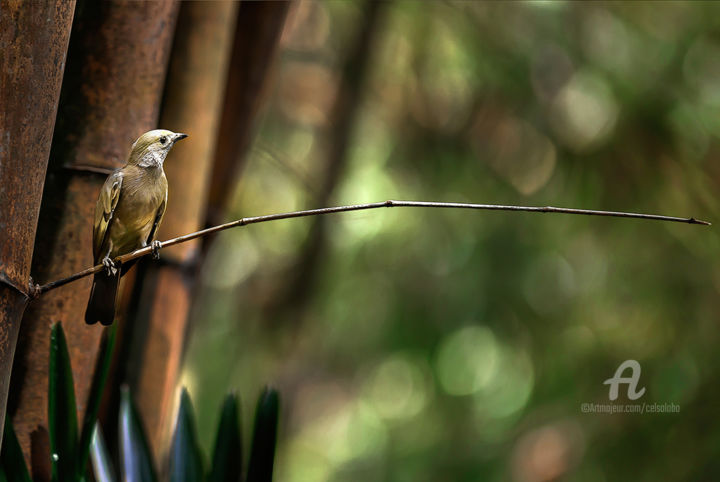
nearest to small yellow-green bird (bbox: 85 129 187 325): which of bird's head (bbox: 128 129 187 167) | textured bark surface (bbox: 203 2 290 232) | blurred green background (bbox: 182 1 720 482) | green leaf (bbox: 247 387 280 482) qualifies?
bird's head (bbox: 128 129 187 167)

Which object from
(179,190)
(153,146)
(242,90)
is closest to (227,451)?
(179,190)

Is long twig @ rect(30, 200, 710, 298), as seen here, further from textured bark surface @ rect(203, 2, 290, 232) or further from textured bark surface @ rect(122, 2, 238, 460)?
textured bark surface @ rect(203, 2, 290, 232)

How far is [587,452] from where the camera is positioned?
3.47 m

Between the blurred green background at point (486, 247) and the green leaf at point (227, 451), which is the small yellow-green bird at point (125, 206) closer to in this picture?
the green leaf at point (227, 451)

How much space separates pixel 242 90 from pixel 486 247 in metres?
2.06

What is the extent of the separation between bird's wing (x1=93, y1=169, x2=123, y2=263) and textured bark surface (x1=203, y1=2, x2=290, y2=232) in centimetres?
128

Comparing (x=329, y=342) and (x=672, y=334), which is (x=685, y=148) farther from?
(x=329, y=342)

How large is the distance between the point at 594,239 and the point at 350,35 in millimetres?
1918

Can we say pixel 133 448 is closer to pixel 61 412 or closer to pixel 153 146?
pixel 61 412

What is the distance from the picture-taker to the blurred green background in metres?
3.39

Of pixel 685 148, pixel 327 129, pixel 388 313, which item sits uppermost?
pixel 327 129

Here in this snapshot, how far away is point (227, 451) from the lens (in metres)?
1.51

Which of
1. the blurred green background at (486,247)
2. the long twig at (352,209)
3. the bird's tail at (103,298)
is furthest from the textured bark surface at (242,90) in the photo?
the long twig at (352,209)

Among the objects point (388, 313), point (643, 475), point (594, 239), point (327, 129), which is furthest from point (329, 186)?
point (643, 475)
